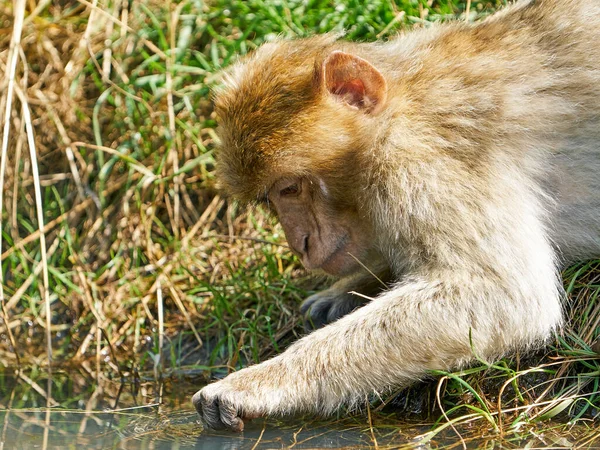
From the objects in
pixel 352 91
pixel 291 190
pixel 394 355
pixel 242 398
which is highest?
pixel 352 91

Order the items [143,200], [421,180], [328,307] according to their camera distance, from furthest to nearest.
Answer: [143,200] < [328,307] < [421,180]

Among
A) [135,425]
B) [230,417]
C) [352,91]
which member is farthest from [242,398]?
[352,91]

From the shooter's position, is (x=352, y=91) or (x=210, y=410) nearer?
(x=210, y=410)

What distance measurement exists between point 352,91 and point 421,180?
0.58 meters

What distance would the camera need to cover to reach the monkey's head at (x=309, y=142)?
4191 millimetres

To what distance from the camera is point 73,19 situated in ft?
22.9

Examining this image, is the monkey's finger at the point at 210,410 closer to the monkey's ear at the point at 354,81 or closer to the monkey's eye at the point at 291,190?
the monkey's eye at the point at 291,190

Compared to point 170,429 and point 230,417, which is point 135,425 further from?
point 230,417

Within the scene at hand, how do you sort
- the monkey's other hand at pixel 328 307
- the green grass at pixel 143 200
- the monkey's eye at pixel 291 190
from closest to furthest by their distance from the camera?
1. the monkey's eye at pixel 291 190
2. the monkey's other hand at pixel 328 307
3. the green grass at pixel 143 200

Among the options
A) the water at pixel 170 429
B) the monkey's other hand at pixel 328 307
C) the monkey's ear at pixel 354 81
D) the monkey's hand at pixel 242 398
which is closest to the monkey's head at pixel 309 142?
the monkey's ear at pixel 354 81

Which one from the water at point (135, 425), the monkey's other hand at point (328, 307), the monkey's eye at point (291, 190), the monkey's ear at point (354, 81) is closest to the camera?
the water at point (135, 425)

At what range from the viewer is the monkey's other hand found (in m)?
4.94

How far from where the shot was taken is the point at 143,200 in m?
6.32

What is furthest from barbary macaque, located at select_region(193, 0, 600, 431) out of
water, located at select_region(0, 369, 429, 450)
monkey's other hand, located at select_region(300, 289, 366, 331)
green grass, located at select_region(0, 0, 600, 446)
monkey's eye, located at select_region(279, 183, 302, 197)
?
green grass, located at select_region(0, 0, 600, 446)
